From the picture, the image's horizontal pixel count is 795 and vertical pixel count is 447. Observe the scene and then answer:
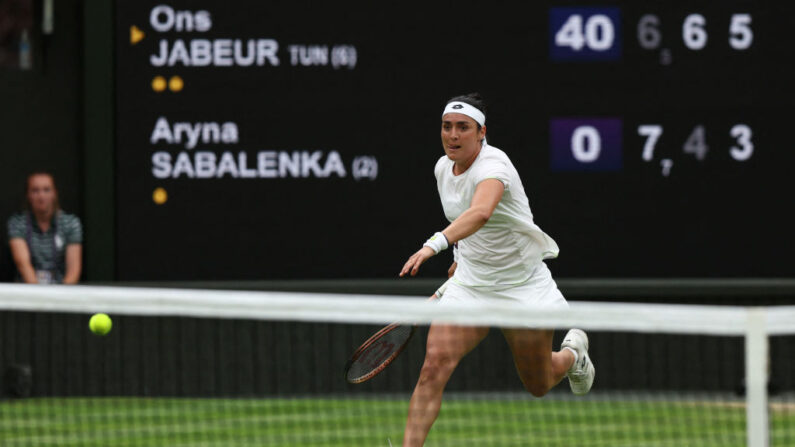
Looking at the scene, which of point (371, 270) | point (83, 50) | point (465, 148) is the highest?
point (83, 50)

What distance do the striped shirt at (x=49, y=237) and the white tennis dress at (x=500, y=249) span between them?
10.7 feet

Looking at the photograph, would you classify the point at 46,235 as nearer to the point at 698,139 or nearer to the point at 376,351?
the point at 376,351

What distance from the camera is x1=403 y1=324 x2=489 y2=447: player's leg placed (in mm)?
5656

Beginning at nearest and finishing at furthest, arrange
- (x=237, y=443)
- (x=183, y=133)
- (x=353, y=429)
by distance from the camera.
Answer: (x=237, y=443) < (x=353, y=429) < (x=183, y=133)

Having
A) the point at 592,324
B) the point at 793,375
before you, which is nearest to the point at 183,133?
the point at 793,375

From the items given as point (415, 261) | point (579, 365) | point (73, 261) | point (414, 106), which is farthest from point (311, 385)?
point (415, 261)

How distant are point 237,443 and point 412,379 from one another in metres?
1.95

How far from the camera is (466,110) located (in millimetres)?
6039

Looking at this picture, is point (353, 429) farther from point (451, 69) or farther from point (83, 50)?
point (83, 50)

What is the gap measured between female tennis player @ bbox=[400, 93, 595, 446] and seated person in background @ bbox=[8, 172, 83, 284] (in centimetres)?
324

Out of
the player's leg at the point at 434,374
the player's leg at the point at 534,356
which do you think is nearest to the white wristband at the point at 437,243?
the player's leg at the point at 434,374

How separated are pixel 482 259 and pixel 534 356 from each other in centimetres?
44

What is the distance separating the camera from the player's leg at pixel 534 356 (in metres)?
6.03

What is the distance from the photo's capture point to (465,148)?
235 inches
